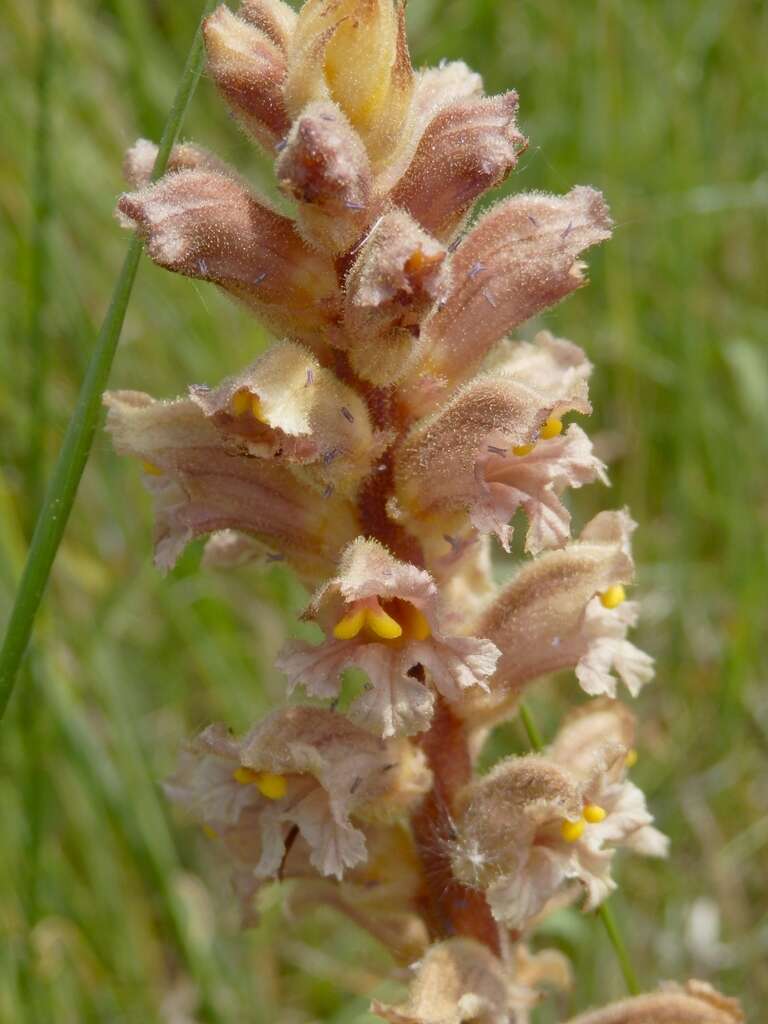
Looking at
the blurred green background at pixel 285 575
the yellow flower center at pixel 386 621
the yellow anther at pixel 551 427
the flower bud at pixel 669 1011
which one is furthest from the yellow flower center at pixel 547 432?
the blurred green background at pixel 285 575

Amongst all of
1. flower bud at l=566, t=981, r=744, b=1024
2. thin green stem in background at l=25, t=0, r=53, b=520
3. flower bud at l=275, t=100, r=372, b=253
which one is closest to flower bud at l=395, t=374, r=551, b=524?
flower bud at l=275, t=100, r=372, b=253

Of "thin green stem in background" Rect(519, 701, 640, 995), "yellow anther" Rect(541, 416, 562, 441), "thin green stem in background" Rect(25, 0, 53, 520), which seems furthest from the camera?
"thin green stem in background" Rect(25, 0, 53, 520)

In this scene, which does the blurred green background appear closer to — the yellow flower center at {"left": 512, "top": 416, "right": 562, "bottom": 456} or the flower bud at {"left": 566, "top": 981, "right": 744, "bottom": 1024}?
the flower bud at {"left": 566, "top": 981, "right": 744, "bottom": 1024}

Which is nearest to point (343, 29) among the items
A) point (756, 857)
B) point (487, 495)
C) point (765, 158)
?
point (487, 495)

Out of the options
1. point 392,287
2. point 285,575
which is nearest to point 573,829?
point 392,287

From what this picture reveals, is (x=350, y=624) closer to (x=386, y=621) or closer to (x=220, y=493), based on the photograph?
(x=386, y=621)

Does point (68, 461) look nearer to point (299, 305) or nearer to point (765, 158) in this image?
point (299, 305)
